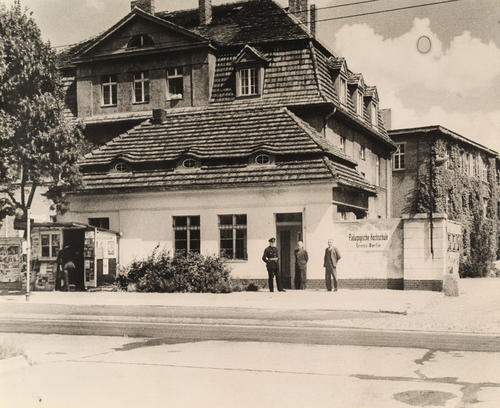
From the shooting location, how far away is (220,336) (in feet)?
44.2

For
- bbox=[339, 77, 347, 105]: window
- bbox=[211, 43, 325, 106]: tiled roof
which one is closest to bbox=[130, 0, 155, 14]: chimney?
bbox=[211, 43, 325, 106]: tiled roof

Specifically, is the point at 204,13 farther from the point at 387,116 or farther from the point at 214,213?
the point at 387,116

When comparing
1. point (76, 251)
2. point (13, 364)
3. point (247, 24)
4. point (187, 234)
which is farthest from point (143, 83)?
point (13, 364)

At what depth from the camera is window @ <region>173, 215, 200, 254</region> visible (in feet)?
86.8

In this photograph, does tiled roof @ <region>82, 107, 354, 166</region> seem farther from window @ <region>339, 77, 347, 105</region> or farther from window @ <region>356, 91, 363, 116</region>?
window @ <region>356, 91, 363, 116</region>

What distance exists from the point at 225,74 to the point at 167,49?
2805mm

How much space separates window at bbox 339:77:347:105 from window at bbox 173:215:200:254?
951 centimetres

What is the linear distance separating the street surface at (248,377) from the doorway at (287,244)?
43.8 ft

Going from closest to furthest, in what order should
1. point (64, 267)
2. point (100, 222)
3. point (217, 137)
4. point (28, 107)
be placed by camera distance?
point (28, 107), point (64, 267), point (217, 137), point (100, 222)

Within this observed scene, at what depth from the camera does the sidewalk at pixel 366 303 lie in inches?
603

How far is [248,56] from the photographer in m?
29.6

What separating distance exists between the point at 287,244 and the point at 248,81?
7581 mm

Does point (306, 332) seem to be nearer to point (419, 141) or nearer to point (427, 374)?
point (427, 374)

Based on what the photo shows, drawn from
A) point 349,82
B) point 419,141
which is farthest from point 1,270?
point 419,141
